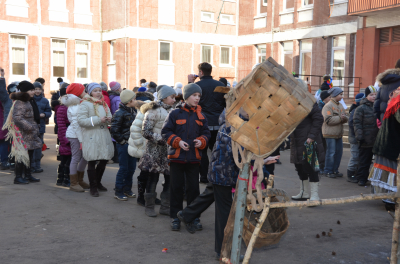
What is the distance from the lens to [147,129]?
19.8 feet

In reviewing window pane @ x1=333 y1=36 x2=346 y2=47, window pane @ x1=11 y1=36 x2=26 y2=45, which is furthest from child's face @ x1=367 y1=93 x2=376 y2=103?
window pane @ x1=11 y1=36 x2=26 y2=45

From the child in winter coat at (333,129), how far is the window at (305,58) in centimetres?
1438

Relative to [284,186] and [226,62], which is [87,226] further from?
[226,62]

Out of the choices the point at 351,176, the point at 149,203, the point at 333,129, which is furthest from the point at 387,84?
the point at 149,203

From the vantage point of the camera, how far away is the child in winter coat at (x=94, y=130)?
702 cm

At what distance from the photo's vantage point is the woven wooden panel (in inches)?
122

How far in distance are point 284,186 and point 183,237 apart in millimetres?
3600

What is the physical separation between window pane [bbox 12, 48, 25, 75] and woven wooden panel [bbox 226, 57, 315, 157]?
81.8 feet

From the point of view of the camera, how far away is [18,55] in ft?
83.0

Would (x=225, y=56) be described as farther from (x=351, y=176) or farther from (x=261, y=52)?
(x=351, y=176)

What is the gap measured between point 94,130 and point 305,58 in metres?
18.5

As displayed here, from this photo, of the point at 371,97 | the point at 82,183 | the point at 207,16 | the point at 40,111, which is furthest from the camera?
the point at 207,16

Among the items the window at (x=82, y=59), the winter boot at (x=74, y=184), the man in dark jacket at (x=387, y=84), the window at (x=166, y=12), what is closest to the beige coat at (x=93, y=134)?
the winter boot at (x=74, y=184)

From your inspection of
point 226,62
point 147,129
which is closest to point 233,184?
point 147,129
